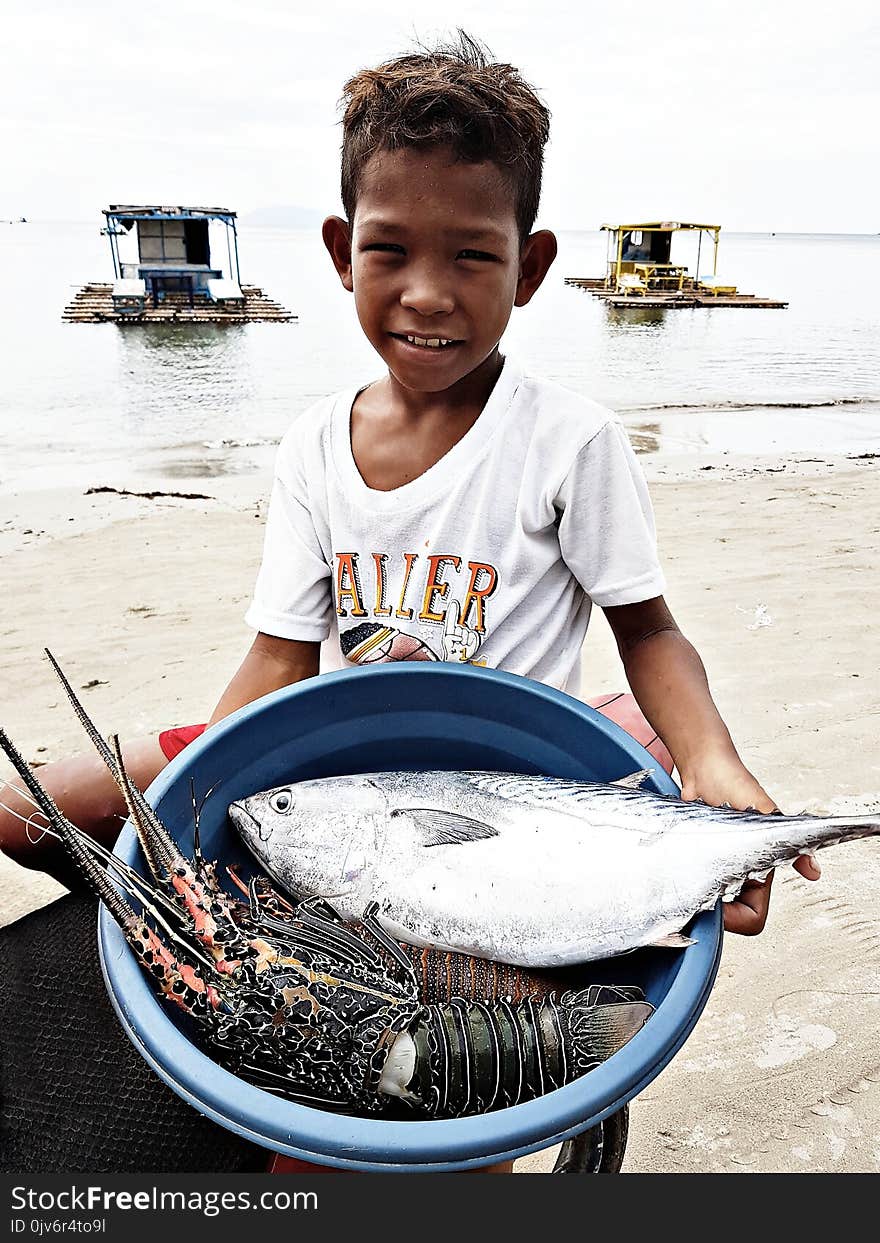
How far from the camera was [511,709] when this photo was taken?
5.41 ft

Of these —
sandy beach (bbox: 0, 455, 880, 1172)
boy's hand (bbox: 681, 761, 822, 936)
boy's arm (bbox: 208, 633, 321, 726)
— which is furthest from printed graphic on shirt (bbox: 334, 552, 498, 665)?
sandy beach (bbox: 0, 455, 880, 1172)

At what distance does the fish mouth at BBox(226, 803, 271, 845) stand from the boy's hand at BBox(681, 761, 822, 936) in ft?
2.45

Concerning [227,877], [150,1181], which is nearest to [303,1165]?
[150,1181]

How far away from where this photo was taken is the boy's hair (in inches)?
59.1

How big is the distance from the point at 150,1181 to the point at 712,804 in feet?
3.42

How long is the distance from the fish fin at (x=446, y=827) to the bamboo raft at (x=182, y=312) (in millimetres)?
27719

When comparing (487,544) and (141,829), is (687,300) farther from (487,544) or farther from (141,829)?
(141,829)

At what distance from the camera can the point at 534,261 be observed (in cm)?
181

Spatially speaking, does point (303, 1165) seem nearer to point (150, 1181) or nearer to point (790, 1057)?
point (150, 1181)

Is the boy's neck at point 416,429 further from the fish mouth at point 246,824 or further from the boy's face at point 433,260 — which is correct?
the fish mouth at point 246,824

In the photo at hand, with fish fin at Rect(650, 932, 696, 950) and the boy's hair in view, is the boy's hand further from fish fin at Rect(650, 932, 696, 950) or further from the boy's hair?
the boy's hair

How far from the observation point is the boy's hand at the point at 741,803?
1337 millimetres

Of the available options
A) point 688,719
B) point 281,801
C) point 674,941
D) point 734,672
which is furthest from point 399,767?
point 734,672

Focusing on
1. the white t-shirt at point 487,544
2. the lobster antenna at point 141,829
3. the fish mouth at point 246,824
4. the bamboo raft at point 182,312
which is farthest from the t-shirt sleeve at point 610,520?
the bamboo raft at point 182,312
